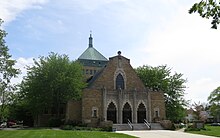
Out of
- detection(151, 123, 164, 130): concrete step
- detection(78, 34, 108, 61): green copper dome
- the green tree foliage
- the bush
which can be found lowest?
detection(151, 123, 164, 130): concrete step

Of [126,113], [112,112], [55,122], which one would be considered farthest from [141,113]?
[55,122]

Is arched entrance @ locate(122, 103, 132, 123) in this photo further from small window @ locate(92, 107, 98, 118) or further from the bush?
the bush

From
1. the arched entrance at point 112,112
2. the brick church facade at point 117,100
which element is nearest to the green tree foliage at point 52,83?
the brick church facade at point 117,100

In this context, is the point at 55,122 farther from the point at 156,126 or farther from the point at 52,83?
the point at 156,126

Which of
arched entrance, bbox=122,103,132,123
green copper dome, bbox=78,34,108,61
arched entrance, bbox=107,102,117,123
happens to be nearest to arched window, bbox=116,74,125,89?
arched entrance, bbox=122,103,132,123

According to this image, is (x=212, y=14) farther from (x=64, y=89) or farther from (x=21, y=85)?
(x=21, y=85)

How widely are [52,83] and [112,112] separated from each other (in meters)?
10.8

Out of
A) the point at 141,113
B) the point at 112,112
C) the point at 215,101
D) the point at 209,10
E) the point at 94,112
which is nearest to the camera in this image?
the point at 209,10

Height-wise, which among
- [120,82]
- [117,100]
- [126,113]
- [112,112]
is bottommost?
[126,113]

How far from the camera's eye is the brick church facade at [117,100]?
141 ft

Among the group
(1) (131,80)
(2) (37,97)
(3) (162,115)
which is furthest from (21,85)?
(3) (162,115)

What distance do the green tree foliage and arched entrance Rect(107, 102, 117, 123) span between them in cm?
551

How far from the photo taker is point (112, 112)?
45.6 metres

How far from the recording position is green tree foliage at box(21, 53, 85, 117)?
4109 centimetres
